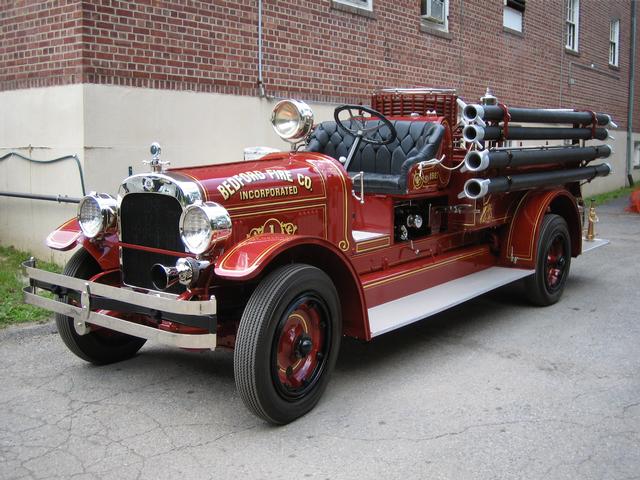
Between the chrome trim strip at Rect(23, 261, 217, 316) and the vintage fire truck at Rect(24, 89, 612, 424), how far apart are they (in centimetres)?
1

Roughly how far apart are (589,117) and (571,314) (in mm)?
2117

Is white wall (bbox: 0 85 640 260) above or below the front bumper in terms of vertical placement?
above

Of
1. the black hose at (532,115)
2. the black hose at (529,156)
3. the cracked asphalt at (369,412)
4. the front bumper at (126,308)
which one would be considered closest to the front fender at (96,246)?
the front bumper at (126,308)

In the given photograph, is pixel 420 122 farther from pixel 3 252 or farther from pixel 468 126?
pixel 3 252

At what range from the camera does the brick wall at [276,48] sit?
6555 millimetres

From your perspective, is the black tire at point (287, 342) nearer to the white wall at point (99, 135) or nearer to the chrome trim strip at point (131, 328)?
the chrome trim strip at point (131, 328)

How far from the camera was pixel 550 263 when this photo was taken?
6.54 m

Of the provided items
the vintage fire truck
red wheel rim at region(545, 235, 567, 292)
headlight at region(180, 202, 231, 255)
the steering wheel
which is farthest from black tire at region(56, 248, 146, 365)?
red wheel rim at region(545, 235, 567, 292)

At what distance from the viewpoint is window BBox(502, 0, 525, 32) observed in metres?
13.5

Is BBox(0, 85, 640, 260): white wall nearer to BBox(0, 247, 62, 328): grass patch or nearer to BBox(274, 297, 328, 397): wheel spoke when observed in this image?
BBox(0, 247, 62, 328): grass patch

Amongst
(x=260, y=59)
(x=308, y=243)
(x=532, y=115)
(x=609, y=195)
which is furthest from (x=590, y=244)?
(x=609, y=195)

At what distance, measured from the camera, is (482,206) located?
18.9 ft

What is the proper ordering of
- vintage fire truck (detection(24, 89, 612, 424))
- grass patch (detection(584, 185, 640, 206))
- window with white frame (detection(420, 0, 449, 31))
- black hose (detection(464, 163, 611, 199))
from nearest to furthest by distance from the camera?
vintage fire truck (detection(24, 89, 612, 424)) → black hose (detection(464, 163, 611, 199)) → window with white frame (detection(420, 0, 449, 31)) → grass patch (detection(584, 185, 640, 206))

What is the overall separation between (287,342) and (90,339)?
1.57 metres
